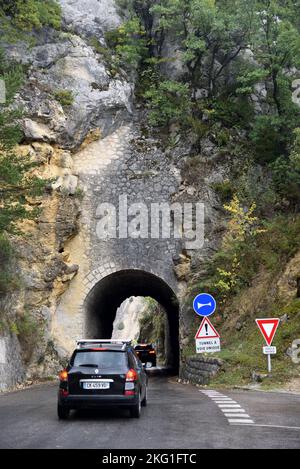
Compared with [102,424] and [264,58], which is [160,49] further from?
[102,424]

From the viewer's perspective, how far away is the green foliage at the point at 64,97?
27.4m

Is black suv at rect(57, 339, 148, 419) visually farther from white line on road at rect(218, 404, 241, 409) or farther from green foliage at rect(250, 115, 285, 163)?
green foliage at rect(250, 115, 285, 163)

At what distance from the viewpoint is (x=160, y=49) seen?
31.5m

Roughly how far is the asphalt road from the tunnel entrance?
13349mm

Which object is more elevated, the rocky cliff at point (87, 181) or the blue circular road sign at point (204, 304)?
the rocky cliff at point (87, 181)

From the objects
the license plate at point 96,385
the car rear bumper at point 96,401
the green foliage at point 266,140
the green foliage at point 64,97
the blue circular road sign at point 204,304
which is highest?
the green foliage at point 64,97

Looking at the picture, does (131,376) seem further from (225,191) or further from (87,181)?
(225,191)

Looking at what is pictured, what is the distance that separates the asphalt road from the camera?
7957 millimetres

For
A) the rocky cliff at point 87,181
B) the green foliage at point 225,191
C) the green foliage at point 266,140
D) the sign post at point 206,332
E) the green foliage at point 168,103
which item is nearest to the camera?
the sign post at point 206,332

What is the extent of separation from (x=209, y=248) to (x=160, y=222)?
8.71 ft

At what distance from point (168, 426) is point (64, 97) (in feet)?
68.9

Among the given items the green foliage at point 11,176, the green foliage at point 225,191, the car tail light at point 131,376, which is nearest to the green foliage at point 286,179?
the green foliage at point 225,191

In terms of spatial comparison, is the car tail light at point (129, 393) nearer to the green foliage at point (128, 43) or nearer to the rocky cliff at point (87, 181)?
the rocky cliff at point (87, 181)

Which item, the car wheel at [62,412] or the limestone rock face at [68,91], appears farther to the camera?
the limestone rock face at [68,91]
